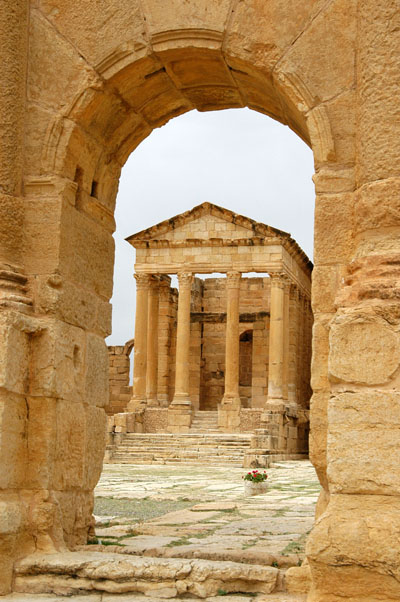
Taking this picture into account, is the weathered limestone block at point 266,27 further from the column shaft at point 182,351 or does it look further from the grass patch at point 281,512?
the column shaft at point 182,351

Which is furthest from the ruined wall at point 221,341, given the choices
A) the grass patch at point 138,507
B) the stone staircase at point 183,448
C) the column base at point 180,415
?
the grass patch at point 138,507

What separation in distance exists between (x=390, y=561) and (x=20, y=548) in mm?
2433

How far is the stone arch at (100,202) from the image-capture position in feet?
14.3

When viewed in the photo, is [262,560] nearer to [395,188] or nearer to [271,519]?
[395,188]

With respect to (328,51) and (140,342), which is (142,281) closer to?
(140,342)

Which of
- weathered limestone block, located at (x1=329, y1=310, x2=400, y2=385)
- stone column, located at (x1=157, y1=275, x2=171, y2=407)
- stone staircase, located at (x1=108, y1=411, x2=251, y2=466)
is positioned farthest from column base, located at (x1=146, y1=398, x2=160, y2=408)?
weathered limestone block, located at (x1=329, y1=310, x2=400, y2=385)

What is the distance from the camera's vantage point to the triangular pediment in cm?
3067

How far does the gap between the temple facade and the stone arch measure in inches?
844

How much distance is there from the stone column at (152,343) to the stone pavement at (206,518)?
16213 mm

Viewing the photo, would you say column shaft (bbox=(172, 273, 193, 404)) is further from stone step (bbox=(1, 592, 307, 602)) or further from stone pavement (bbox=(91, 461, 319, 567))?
stone step (bbox=(1, 592, 307, 602))

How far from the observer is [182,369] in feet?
100

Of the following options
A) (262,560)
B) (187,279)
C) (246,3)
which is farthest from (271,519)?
(187,279)

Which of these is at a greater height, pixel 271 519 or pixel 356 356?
pixel 356 356

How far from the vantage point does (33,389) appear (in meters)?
5.36
